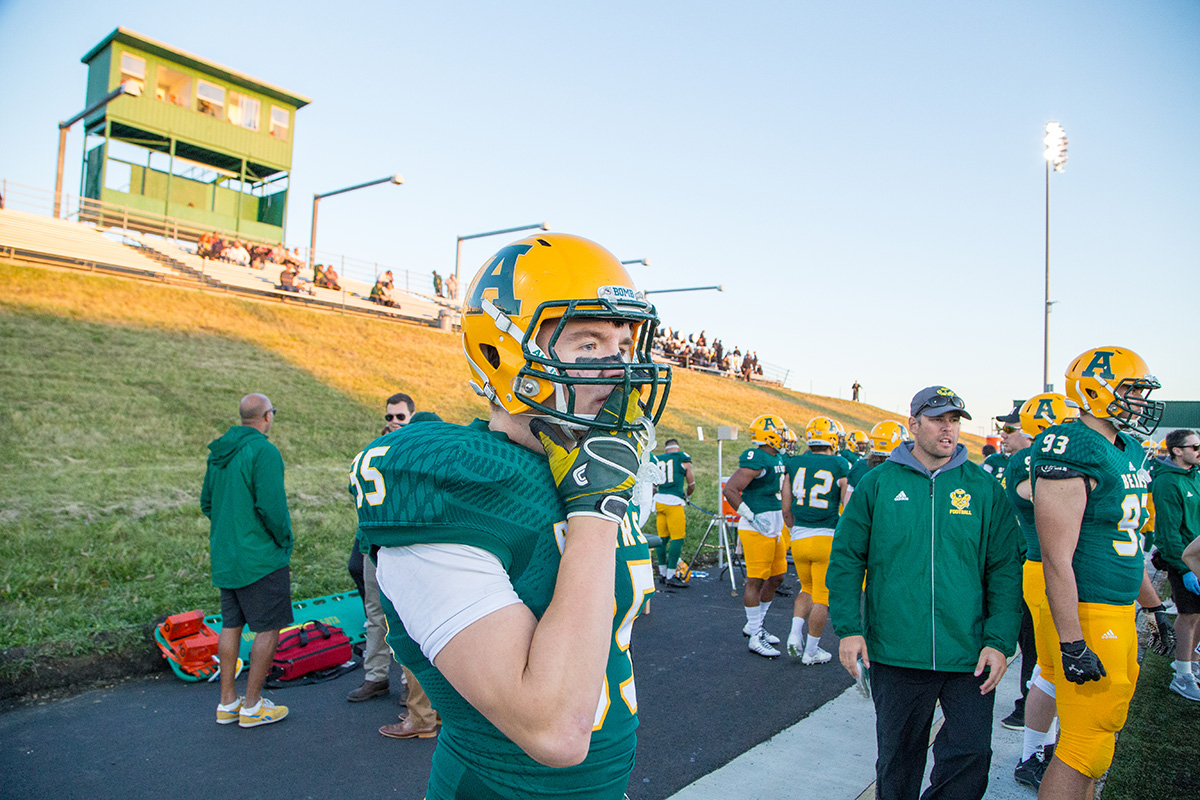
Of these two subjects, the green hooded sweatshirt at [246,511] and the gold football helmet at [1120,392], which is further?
the green hooded sweatshirt at [246,511]

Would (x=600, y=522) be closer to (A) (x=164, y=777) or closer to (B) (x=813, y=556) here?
(A) (x=164, y=777)

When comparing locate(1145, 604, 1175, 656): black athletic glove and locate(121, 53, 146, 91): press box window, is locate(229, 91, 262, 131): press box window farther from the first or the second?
locate(1145, 604, 1175, 656): black athletic glove

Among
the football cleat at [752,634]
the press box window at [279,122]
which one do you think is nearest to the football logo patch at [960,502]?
the football cleat at [752,634]

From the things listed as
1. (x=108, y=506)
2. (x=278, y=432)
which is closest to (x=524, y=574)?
(x=108, y=506)

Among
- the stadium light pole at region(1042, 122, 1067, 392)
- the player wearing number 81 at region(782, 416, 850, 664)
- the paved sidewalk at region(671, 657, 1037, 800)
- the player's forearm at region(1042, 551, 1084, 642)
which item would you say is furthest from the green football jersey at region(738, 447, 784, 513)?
the stadium light pole at region(1042, 122, 1067, 392)

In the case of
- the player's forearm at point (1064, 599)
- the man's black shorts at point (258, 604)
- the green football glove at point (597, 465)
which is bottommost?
the man's black shorts at point (258, 604)

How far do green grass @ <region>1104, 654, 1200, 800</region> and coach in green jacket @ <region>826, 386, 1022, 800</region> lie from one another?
5.09 ft

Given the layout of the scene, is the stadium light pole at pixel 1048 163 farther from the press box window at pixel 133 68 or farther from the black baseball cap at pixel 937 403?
the press box window at pixel 133 68

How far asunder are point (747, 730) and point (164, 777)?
382cm

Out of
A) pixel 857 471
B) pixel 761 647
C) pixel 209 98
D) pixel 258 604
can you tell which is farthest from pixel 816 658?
pixel 209 98

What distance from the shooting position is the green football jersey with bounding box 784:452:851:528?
7.46 m

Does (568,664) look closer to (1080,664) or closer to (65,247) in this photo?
(1080,664)

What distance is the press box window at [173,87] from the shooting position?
93.8ft

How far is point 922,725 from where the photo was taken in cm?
351
